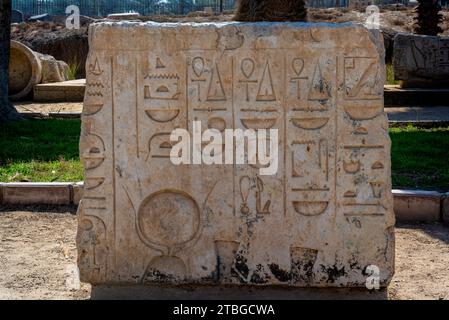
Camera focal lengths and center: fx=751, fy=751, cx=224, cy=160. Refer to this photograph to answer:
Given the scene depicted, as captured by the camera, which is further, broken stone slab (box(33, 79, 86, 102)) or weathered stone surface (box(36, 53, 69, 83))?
weathered stone surface (box(36, 53, 69, 83))

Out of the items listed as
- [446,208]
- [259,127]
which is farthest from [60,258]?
[446,208]

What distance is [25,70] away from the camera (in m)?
13.3

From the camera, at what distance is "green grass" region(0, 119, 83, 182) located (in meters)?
6.43

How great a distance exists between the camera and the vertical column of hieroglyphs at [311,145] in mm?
3646

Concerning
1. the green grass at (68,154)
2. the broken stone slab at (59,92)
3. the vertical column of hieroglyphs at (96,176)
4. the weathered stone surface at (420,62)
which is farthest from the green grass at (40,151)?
the weathered stone surface at (420,62)

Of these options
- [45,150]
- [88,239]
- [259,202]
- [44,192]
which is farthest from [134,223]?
[45,150]

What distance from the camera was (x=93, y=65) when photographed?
368 centimetres

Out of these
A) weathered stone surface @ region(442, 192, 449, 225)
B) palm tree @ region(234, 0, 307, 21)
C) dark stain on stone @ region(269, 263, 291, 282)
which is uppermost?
palm tree @ region(234, 0, 307, 21)

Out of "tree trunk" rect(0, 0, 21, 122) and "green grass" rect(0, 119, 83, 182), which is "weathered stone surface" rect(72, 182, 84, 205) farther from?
"tree trunk" rect(0, 0, 21, 122)

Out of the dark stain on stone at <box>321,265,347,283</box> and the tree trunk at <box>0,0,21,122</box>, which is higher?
the tree trunk at <box>0,0,21,122</box>

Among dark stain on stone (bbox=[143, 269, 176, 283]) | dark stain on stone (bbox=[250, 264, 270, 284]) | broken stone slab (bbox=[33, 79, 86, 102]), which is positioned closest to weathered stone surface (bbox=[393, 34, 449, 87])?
broken stone slab (bbox=[33, 79, 86, 102])

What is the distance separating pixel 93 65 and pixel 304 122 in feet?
3.51

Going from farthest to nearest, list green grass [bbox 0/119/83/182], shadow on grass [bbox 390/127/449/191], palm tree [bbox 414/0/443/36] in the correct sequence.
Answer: palm tree [bbox 414/0/443/36] → green grass [bbox 0/119/83/182] → shadow on grass [bbox 390/127/449/191]

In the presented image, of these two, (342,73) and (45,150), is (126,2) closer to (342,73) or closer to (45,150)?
(45,150)
